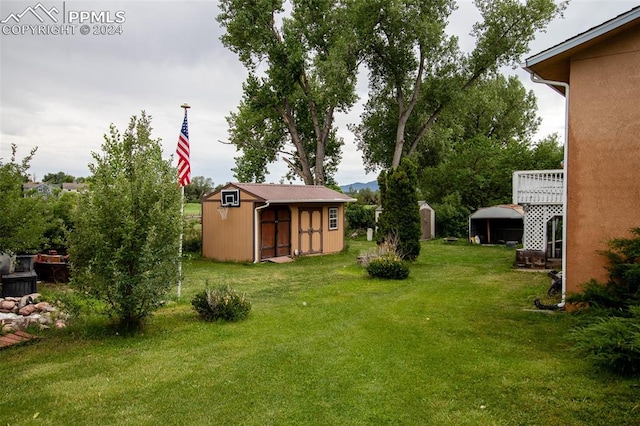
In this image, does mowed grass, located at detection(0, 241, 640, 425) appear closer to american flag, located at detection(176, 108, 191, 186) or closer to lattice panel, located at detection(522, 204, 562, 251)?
american flag, located at detection(176, 108, 191, 186)

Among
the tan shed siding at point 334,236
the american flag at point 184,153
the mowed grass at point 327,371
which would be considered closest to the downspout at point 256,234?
the tan shed siding at point 334,236

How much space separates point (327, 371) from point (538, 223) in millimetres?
10255

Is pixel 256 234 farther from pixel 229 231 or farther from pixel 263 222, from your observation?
pixel 229 231

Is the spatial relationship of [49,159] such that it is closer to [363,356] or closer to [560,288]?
[363,356]

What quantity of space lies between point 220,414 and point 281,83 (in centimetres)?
2155

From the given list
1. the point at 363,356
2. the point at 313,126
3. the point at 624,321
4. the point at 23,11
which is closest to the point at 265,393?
the point at 363,356

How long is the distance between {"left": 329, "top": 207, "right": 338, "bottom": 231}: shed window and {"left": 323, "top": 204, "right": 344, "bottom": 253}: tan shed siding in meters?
0.13

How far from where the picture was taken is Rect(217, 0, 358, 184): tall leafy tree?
22.3 metres

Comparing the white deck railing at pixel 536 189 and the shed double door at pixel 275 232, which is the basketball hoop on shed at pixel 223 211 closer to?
the shed double door at pixel 275 232

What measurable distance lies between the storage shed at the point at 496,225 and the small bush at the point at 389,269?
9653 mm

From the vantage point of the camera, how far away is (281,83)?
76.6 feet

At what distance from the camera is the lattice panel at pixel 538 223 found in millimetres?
12414

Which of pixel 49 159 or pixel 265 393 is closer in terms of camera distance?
pixel 265 393

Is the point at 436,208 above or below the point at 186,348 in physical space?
above
